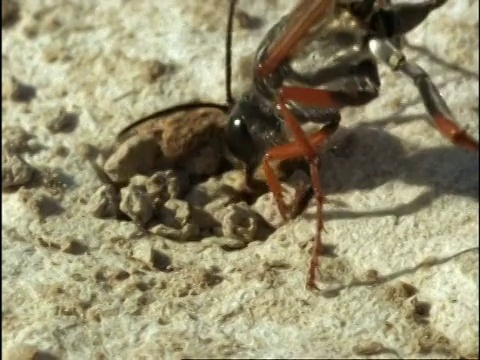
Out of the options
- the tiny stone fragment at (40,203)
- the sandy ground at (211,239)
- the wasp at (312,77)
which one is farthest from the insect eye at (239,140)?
the tiny stone fragment at (40,203)

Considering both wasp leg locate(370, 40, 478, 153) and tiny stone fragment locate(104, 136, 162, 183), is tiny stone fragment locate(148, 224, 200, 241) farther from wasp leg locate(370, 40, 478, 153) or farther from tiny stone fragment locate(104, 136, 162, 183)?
wasp leg locate(370, 40, 478, 153)

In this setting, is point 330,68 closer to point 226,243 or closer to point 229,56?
point 229,56

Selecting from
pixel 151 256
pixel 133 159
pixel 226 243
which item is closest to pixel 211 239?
pixel 226 243

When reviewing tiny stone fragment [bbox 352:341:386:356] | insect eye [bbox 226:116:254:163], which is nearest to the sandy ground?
tiny stone fragment [bbox 352:341:386:356]

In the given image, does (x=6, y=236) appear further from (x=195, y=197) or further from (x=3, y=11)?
(x=3, y=11)

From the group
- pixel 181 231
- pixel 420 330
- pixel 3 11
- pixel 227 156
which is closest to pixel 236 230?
pixel 181 231

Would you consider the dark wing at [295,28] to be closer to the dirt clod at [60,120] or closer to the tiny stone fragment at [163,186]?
the tiny stone fragment at [163,186]
